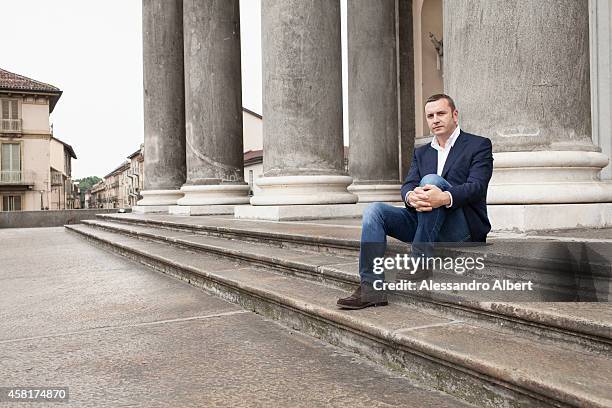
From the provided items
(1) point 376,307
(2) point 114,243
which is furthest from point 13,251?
(1) point 376,307

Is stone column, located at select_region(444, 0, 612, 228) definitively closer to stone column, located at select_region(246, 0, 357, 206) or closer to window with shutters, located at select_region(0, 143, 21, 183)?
stone column, located at select_region(246, 0, 357, 206)

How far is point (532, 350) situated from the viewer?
103 inches

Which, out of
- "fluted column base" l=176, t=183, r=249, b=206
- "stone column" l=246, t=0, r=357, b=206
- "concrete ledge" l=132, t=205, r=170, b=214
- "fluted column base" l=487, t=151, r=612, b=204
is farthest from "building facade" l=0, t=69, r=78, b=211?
"fluted column base" l=487, t=151, r=612, b=204

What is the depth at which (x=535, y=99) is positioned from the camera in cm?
500

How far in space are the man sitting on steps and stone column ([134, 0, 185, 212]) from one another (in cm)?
1299

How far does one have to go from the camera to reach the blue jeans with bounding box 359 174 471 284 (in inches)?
141

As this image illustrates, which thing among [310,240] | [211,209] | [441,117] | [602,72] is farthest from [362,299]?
[211,209]

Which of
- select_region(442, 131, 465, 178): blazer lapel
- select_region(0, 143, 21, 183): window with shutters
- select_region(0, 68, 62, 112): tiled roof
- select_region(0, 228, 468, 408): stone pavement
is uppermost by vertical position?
select_region(0, 68, 62, 112): tiled roof

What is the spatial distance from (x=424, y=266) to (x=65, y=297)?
12.5 ft

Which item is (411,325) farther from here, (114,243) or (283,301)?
(114,243)

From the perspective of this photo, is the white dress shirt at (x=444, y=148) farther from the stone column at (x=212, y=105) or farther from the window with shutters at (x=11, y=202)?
the window with shutters at (x=11, y=202)

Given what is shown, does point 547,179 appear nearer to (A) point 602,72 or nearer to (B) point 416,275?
(B) point 416,275

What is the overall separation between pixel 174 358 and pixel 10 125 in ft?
156

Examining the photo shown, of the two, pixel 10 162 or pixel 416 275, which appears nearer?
pixel 416 275
